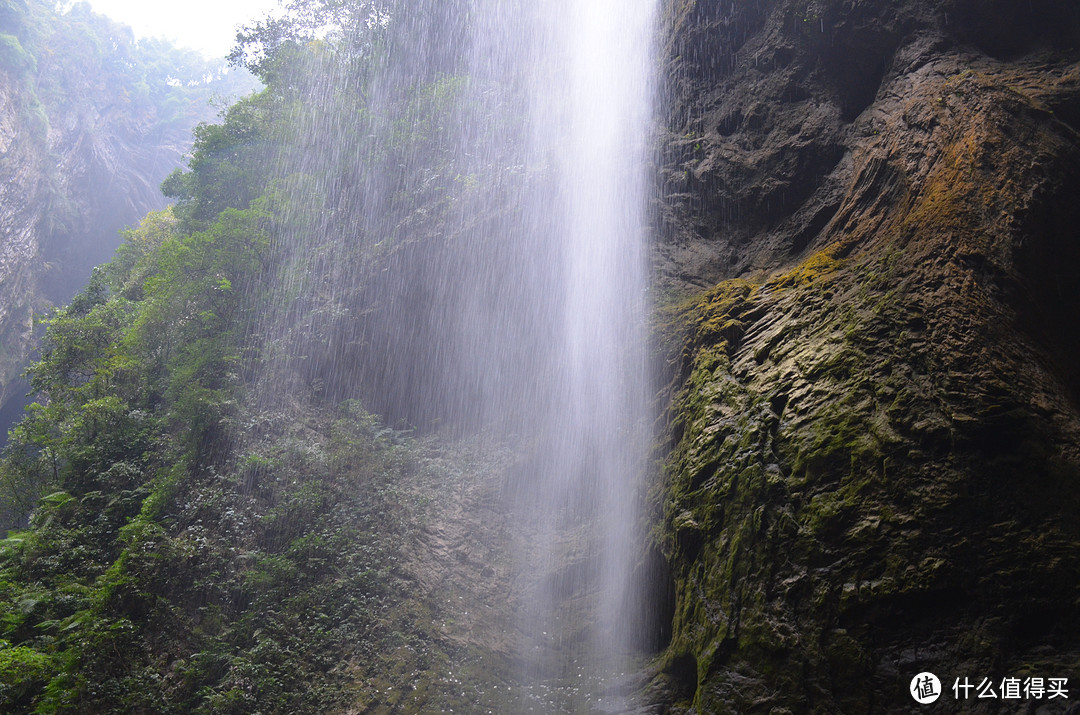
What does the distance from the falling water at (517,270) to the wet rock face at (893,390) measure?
78.7 inches

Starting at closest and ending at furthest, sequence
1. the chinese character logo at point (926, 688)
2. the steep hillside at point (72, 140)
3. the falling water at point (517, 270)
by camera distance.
Answer: 1. the chinese character logo at point (926, 688)
2. the falling water at point (517, 270)
3. the steep hillside at point (72, 140)

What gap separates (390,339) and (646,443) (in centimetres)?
831

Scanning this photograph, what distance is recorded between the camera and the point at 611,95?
1348 cm

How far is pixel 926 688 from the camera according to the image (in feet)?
12.1

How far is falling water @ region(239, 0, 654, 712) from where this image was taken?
28.4ft

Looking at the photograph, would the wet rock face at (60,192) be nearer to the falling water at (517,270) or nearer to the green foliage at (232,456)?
the green foliage at (232,456)

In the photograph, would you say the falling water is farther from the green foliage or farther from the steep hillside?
the steep hillside

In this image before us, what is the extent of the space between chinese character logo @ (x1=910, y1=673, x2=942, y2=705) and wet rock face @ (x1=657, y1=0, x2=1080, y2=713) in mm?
53

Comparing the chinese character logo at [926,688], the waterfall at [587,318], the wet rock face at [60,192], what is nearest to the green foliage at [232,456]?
the waterfall at [587,318]

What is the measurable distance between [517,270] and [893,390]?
9.46 meters

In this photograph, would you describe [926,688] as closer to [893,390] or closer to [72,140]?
[893,390]

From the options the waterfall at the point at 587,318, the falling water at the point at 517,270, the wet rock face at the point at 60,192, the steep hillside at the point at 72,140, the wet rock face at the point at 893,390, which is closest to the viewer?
the wet rock face at the point at 893,390

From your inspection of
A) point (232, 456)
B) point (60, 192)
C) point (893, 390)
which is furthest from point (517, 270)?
point (60, 192)

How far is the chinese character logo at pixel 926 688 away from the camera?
364 cm
